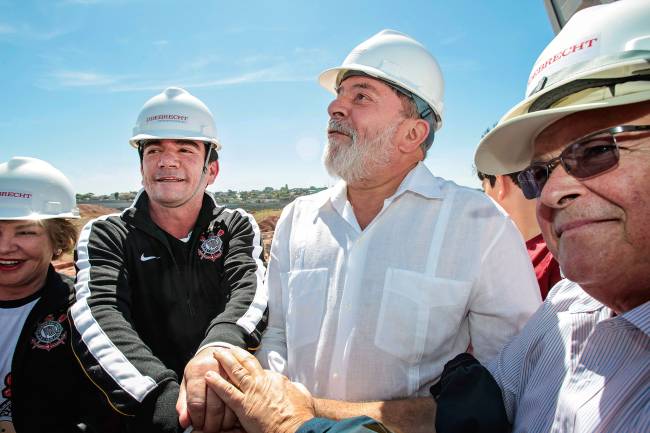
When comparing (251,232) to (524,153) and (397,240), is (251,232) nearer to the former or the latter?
(397,240)

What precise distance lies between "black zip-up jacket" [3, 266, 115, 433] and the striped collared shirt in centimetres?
283

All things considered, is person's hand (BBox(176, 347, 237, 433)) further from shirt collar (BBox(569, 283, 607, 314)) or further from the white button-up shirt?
shirt collar (BBox(569, 283, 607, 314))

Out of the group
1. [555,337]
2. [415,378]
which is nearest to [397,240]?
[415,378]

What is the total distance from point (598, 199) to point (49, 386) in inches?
142

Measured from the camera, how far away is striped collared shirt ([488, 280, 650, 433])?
132 cm

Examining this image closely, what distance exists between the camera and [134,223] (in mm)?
3346

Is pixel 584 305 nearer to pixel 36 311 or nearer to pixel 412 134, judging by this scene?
pixel 412 134

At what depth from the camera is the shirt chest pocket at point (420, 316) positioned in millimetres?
2377

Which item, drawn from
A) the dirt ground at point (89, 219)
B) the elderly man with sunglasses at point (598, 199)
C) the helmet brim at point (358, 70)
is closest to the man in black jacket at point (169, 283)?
the dirt ground at point (89, 219)

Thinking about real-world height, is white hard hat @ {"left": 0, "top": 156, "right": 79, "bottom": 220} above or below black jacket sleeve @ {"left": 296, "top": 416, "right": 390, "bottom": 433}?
above

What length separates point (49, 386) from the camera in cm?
293

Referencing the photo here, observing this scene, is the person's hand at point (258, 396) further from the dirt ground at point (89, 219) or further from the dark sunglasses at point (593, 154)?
the dirt ground at point (89, 219)

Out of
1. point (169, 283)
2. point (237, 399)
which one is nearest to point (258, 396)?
point (237, 399)

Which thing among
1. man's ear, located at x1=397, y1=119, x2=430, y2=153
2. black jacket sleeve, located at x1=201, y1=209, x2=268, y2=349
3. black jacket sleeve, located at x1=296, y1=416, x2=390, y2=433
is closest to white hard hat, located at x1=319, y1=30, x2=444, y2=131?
man's ear, located at x1=397, y1=119, x2=430, y2=153
